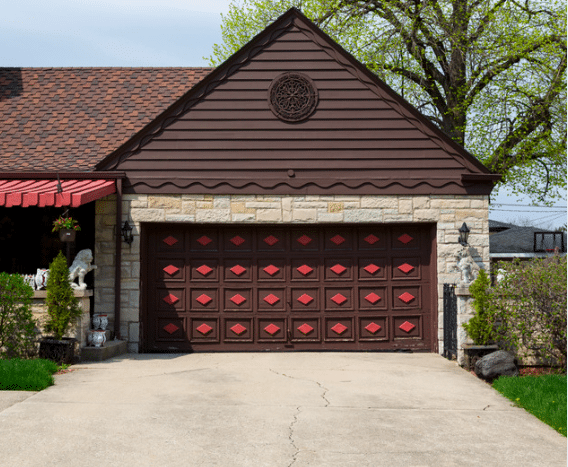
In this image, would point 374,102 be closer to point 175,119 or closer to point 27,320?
point 175,119

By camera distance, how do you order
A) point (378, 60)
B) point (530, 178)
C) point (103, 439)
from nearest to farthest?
point (103, 439) < point (378, 60) < point (530, 178)

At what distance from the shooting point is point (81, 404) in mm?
6863

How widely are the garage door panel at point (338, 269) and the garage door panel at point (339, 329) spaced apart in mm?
746

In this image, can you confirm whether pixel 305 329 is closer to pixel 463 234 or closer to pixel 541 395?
pixel 463 234

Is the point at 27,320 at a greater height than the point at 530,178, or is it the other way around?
the point at 530,178

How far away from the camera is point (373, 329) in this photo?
455 inches

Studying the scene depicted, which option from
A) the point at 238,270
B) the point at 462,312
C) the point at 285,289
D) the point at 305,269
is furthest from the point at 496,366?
the point at 238,270

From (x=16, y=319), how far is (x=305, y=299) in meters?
4.97

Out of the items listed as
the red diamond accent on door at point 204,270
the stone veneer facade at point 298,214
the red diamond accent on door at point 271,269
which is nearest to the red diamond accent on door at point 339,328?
the red diamond accent on door at point 271,269

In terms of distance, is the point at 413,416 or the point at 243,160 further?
the point at 243,160

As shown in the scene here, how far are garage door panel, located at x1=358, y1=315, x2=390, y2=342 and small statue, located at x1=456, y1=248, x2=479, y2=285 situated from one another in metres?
1.65

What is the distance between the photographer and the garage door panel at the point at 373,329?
1155cm

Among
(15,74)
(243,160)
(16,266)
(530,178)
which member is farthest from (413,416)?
(530,178)

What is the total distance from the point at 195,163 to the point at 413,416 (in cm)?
664
